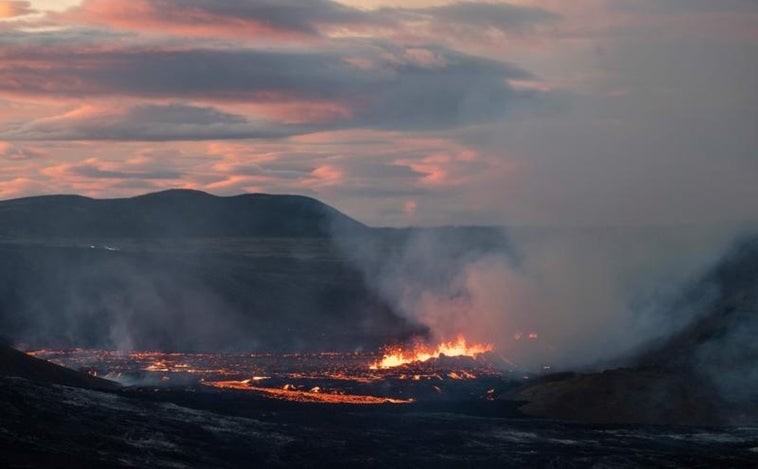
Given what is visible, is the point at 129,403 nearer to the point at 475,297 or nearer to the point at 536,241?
the point at 475,297

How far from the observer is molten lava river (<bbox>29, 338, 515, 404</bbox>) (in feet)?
281

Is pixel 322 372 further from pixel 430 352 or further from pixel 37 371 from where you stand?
pixel 37 371

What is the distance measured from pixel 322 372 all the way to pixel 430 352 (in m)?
19.0

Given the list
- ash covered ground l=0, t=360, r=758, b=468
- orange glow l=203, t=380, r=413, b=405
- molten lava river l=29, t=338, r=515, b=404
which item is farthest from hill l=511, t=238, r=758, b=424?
orange glow l=203, t=380, r=413, b=405

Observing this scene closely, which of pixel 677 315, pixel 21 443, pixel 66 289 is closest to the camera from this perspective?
pixel 21 443

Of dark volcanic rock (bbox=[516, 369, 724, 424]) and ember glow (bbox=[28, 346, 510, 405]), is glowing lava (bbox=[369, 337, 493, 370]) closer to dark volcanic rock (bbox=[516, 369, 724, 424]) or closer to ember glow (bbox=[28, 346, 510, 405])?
ember glow (bbox=[28, 346, 510, 405])

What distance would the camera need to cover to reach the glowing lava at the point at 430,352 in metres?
110


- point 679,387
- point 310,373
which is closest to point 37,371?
point 310,373

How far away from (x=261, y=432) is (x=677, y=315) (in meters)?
56.1

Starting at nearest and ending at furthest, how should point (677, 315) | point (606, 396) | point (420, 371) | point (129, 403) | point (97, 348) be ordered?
point (129, 403)
point (606, 396)
point (420, 371)
point (677, 315)
point (97, 348)

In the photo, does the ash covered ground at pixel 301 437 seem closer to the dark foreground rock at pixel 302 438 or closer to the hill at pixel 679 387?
the dark foreground rock at pixel 302 438

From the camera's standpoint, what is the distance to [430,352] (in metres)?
116

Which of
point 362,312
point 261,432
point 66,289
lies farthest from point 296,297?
point 261,432

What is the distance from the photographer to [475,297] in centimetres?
13225
